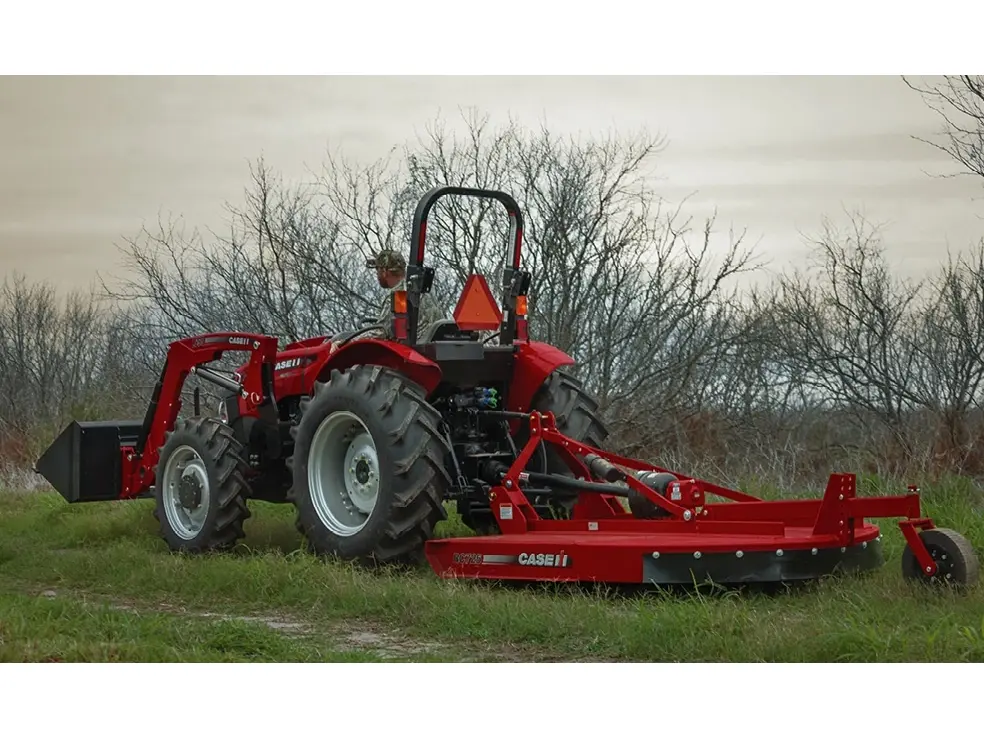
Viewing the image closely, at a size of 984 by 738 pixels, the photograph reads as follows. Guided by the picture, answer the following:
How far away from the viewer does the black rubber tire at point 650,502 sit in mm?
6637

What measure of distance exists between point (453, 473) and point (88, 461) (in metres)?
3.15

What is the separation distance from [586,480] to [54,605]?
119 inches

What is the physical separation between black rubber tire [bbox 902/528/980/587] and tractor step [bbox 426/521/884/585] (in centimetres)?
32

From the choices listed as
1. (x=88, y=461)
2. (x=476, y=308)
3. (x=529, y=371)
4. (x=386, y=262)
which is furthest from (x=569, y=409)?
(x=88, y=461)

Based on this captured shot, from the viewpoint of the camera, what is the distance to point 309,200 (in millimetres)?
14391

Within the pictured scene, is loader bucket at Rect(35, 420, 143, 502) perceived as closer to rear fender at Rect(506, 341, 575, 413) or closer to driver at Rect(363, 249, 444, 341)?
driver at Rect(363, 249, 444, 341)

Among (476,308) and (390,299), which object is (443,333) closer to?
(476,308)

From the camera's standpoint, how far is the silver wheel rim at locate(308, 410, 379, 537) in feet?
24.2

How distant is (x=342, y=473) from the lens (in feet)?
24.9

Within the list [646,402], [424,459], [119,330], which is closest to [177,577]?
[424,459]

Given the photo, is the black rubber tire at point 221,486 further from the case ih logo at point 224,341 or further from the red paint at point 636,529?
the red paint at point 636,529

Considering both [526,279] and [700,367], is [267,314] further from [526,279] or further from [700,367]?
[526,279]

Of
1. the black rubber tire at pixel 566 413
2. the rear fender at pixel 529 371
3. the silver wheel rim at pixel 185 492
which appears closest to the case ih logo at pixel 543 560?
the black rubber tire at pixel 566 413

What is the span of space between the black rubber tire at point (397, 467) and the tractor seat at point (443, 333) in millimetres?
489
